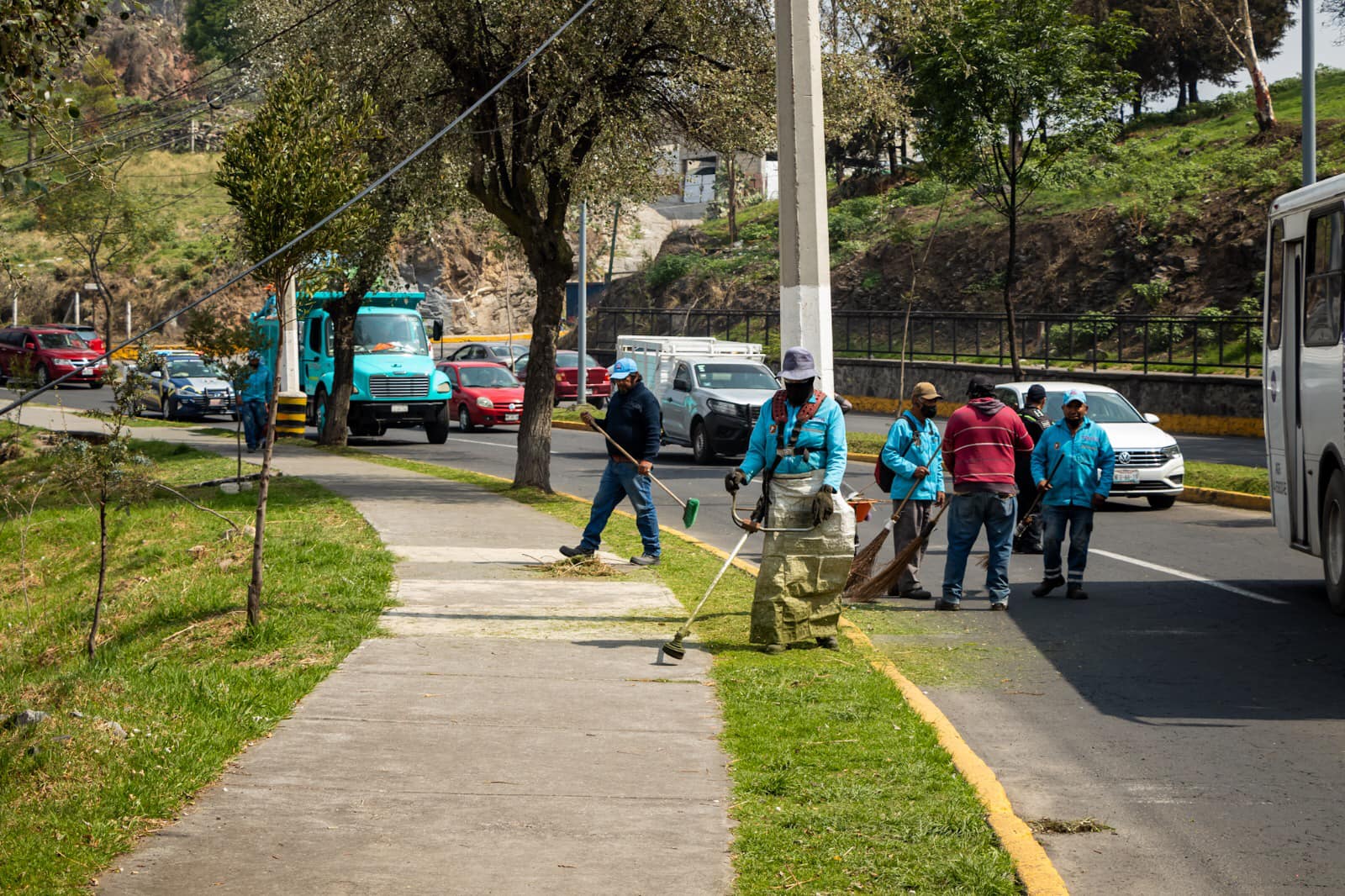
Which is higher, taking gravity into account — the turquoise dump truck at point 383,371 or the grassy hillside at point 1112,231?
the grassy hillside at point 1112,231

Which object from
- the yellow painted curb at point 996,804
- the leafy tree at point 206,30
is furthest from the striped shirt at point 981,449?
the leafy tree at point 206,30

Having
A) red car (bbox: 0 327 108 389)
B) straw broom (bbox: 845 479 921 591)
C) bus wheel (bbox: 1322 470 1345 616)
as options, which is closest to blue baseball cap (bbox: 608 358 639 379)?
straw broom (bbox: 845 479 921 591)

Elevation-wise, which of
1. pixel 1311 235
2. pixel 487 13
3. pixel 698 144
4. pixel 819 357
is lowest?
pixel 819 357

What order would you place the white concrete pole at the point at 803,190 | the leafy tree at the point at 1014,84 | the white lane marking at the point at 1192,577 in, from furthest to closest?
the leafy tree at the point at 1014,84
the white lane marking at the point at 1192,577
the white concrete pole at the point at 803,190

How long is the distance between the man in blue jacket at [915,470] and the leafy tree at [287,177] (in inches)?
178

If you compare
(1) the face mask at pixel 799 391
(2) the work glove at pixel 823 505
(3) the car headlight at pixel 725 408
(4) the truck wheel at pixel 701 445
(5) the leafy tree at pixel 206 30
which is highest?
(5) the leafy tree at pixel 206 30

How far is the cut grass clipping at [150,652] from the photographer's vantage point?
5801 millimetres

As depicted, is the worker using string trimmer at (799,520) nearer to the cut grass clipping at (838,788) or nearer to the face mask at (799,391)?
the face mask at (799,391)

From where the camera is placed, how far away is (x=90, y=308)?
234 feet

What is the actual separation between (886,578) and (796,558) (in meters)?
2.46

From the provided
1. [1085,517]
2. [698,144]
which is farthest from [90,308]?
[1085,517]

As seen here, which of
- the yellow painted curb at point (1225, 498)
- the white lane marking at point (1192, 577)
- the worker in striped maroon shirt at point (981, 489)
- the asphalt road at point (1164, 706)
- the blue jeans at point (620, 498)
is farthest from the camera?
the yellow painted curb at point (1225, 498)

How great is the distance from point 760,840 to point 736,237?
58.5 metres

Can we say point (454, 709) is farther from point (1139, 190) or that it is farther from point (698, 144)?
point (1139, 190)
